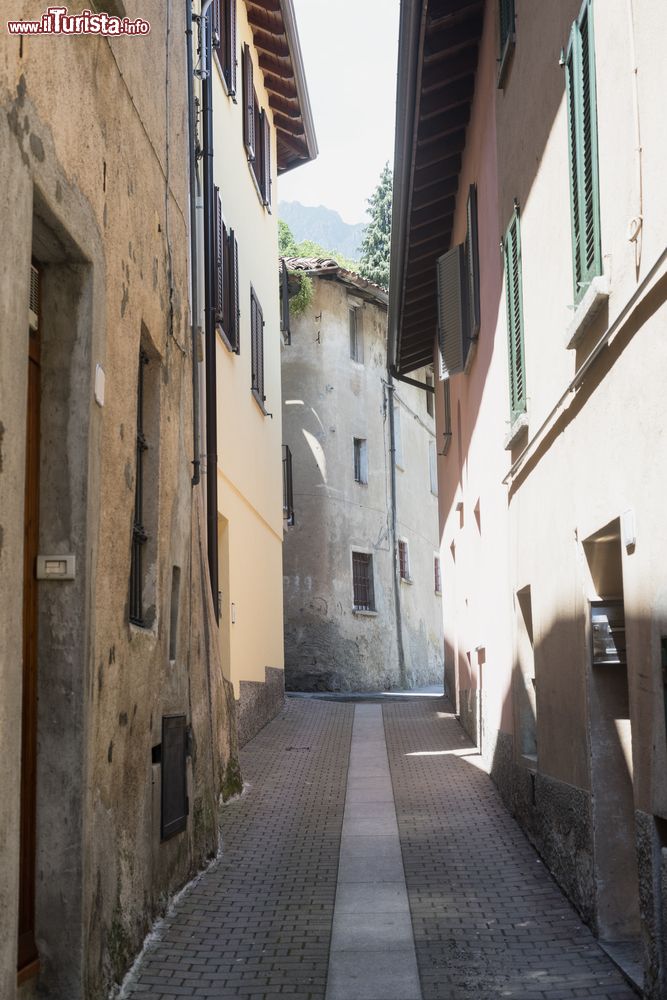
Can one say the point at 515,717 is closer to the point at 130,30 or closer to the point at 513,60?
the point at 513,60

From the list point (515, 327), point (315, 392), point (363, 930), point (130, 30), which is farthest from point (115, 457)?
point (315, 392)

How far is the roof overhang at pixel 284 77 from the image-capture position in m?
15.9

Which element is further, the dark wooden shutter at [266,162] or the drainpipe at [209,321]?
the dark wooden shutter at [266,162]

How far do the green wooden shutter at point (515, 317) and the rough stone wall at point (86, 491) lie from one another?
2.87 metres

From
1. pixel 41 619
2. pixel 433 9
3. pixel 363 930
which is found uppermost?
pixel 433 9

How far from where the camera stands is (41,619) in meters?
4.84

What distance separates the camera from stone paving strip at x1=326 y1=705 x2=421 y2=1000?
5.41 meters

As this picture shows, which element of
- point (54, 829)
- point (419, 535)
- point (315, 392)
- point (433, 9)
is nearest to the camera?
point (54, 829)

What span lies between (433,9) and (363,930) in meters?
8.02

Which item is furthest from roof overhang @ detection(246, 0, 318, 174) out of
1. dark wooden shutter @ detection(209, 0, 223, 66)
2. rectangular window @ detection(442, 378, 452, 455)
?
rectangular window @ detection(442, 378, 452, 455)

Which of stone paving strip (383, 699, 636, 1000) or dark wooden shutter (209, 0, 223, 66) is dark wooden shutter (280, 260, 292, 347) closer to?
dark wooden shutter (209, 0, 223, 66)

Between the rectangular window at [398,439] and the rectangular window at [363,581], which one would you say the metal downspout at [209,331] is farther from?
the rectangular window at [398,439]

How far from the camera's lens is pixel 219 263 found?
482 inches

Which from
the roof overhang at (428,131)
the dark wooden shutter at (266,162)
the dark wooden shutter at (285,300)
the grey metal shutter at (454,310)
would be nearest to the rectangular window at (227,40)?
the roof overhang at (428,131)
